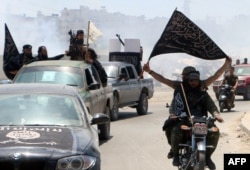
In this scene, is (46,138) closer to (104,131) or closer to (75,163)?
(75,163)

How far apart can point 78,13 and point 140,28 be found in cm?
1900

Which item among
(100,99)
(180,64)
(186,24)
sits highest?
(186,24)

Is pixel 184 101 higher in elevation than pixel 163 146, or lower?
higher

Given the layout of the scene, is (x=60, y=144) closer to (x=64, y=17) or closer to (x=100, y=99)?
(x=100, y=99)

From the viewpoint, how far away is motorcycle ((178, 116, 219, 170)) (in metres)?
7.93

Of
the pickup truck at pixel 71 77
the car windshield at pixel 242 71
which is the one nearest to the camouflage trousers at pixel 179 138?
the pickup truck at pixel 71 77

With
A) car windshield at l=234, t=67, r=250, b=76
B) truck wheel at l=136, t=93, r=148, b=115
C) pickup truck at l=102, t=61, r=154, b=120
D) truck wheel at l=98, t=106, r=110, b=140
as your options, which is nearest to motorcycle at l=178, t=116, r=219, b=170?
truck wheel at l=98, t=106, r=110, b=140

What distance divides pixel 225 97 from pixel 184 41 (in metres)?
12.6

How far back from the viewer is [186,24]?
32.6 feet

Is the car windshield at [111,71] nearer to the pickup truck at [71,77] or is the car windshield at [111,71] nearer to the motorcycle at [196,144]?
the pickup truck at [71,77]

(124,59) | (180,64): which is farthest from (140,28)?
(124,59)

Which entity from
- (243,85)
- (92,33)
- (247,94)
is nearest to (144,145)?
(92,33)

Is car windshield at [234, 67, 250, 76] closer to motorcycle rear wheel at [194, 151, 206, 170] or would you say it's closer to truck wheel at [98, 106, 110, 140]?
truck wheel at [98, 106, 110, 140]

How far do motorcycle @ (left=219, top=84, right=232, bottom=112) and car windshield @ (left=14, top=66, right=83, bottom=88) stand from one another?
9730 millimetres
